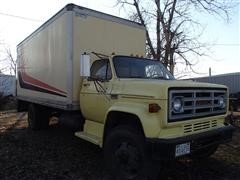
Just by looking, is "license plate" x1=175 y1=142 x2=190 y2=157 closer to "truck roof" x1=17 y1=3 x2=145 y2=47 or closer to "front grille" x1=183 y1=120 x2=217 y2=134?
"front grille" x1=183 y1=120 x2=217 y2=134

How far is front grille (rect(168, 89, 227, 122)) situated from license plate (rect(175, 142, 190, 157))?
414 mm

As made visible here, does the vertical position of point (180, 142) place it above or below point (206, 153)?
above

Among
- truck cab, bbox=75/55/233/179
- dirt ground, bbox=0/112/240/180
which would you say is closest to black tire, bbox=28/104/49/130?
dirt ground, bbox=0/112/240/180

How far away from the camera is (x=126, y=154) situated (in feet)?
18.6

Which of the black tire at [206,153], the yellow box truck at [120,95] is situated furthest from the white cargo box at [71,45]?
the black tire at [206,153]

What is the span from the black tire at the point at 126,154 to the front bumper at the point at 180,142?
0.23 meters

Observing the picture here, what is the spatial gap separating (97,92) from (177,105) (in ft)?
6.85

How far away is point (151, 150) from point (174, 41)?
17.0 m

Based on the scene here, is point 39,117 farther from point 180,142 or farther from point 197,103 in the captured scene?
point 180,142

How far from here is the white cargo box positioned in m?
7.71

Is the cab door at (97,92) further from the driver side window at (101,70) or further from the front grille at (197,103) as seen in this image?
the front grille at (197,103)

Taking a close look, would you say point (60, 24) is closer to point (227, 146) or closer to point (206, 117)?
point (206, 117)

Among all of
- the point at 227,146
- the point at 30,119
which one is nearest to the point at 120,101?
the point at 227,146

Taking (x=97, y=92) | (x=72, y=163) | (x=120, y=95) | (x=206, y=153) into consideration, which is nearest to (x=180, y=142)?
(x=120, y=95)
